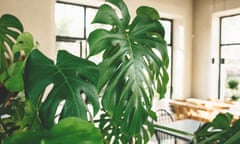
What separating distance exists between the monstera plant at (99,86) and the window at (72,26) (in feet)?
10.2

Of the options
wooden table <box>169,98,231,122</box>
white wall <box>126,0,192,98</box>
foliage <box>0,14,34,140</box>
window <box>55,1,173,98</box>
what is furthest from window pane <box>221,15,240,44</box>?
foliage <box>0,14,34,140</box>

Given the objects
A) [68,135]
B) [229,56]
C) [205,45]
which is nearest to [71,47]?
[205,45]

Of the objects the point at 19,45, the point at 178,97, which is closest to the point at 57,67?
the point at 19,45

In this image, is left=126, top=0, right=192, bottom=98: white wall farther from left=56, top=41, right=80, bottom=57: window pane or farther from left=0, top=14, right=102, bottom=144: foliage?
left=0, top=14, right=102, bottom=144: foliage

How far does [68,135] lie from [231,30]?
516 cm

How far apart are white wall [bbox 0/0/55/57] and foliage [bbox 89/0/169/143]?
2577 millimetres

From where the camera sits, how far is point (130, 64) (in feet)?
3.40

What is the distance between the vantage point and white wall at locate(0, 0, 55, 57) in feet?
10.9

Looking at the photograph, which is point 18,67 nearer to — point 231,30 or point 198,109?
point 198,109

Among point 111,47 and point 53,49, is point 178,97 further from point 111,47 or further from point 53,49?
point 111,47

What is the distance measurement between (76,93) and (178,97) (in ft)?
15.9

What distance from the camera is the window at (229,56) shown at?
4961 millimetres

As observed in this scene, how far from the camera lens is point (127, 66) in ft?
3.37

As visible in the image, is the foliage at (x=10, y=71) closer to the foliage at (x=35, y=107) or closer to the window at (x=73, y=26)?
the foliage at (x=35, y=107)
